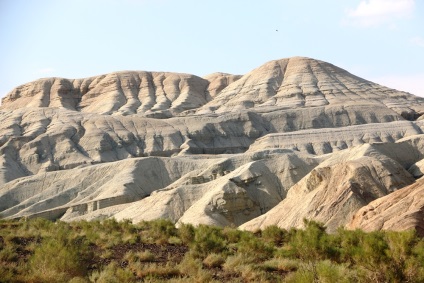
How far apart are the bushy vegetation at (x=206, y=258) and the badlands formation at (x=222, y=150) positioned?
8618mm

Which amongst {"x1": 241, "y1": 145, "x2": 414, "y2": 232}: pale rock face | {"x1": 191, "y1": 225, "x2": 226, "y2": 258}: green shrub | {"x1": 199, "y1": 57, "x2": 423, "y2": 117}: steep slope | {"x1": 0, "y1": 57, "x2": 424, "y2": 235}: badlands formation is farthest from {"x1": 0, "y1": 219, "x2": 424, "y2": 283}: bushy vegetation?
{"x1": 199, "y1": 57, "x2": 423, "y2": 117}: steep slope

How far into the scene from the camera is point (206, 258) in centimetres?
1759

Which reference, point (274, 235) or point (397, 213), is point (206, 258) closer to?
point (274, 235)

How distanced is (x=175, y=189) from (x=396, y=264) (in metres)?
39.1

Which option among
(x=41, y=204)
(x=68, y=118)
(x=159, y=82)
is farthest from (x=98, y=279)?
(x=159, y=82)

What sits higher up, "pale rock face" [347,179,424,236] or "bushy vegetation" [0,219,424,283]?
"bushy vegetation" [0,219,424,283]

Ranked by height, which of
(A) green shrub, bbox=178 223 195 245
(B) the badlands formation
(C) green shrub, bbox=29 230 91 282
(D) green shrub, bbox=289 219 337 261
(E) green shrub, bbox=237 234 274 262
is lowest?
(B) the badlands formation

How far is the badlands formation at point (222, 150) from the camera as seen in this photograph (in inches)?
1534

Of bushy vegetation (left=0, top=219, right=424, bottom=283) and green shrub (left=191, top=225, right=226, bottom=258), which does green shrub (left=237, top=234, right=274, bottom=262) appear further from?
green shrub (left=191, top=225, right=226, bottom=258)

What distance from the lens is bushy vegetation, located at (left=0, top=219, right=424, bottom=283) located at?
532 inches

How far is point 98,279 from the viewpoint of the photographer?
45.0 ft

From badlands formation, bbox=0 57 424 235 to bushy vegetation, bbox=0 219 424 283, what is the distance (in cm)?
862

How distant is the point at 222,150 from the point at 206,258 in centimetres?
7370

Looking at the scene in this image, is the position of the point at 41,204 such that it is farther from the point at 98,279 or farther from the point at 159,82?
the point at 159,82
